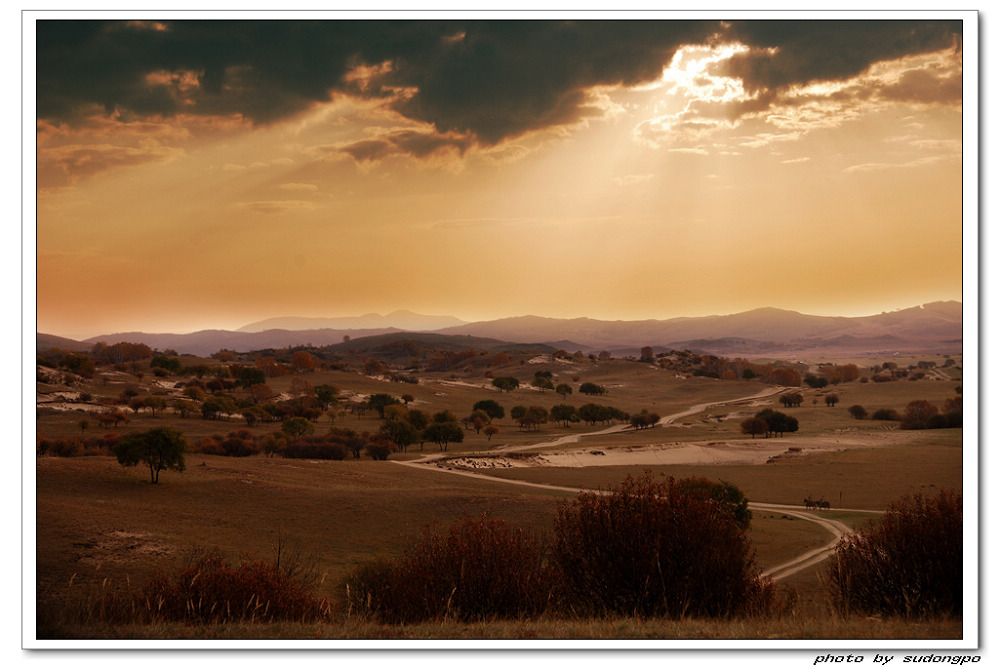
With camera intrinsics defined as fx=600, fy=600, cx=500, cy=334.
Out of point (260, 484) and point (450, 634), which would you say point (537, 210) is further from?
point (260, 484)

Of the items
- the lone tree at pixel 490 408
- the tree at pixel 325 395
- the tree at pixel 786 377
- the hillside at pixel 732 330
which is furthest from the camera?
the lone tree at pixel 490 408

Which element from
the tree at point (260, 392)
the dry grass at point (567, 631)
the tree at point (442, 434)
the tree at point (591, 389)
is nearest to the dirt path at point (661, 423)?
the tree at point (442, 434)

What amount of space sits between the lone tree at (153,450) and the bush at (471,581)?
55.7ft

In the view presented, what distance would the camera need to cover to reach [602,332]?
65.7 ft

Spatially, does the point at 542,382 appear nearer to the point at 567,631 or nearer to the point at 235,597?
the point at 235,597

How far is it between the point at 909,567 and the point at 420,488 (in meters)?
19.5

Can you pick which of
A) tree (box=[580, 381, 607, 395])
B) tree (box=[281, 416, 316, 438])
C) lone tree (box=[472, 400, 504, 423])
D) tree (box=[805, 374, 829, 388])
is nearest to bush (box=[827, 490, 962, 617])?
tree (box=[805, 374, 829, 388])

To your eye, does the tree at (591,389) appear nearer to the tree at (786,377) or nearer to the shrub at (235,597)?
the tree at (786,377)

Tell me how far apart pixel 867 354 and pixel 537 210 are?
15.4 m

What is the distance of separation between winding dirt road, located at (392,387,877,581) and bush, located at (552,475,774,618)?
2.32m

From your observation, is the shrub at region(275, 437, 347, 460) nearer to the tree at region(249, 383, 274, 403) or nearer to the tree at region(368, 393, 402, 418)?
the tree at region(249, 383, 274, 403)

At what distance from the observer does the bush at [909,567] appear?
8.52m

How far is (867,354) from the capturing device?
22219 millimetres

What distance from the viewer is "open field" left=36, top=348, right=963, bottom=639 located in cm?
884
